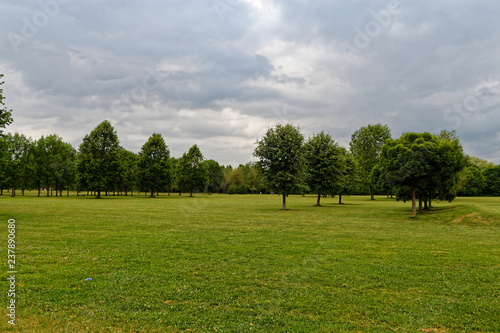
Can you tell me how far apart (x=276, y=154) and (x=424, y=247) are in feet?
83.4

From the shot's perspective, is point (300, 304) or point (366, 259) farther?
point (366, 259)

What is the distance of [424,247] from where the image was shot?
15.0 metres

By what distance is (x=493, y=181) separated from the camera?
381 feet

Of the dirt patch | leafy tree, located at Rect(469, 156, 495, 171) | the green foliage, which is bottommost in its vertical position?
the green foliage

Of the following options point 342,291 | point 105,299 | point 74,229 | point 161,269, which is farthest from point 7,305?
point 74,229

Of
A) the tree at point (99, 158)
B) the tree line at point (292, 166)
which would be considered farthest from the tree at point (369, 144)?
the tree at point (99, 158)

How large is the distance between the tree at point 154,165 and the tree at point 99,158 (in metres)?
9.66

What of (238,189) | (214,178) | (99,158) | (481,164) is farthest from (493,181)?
(99,158)

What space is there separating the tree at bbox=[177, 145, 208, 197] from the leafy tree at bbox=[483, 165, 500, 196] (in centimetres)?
10819

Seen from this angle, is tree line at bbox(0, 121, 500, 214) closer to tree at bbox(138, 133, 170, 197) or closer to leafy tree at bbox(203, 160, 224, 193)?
tree at bbox(138, 133, 170, 197)

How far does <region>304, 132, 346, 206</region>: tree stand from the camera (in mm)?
50562

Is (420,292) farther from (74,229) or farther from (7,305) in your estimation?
(74,229)

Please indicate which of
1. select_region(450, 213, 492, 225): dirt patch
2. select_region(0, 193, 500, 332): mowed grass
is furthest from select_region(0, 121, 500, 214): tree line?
select_region(0, 193, 500, 332): mowed grass

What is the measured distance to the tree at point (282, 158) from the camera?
39406 millimetres
